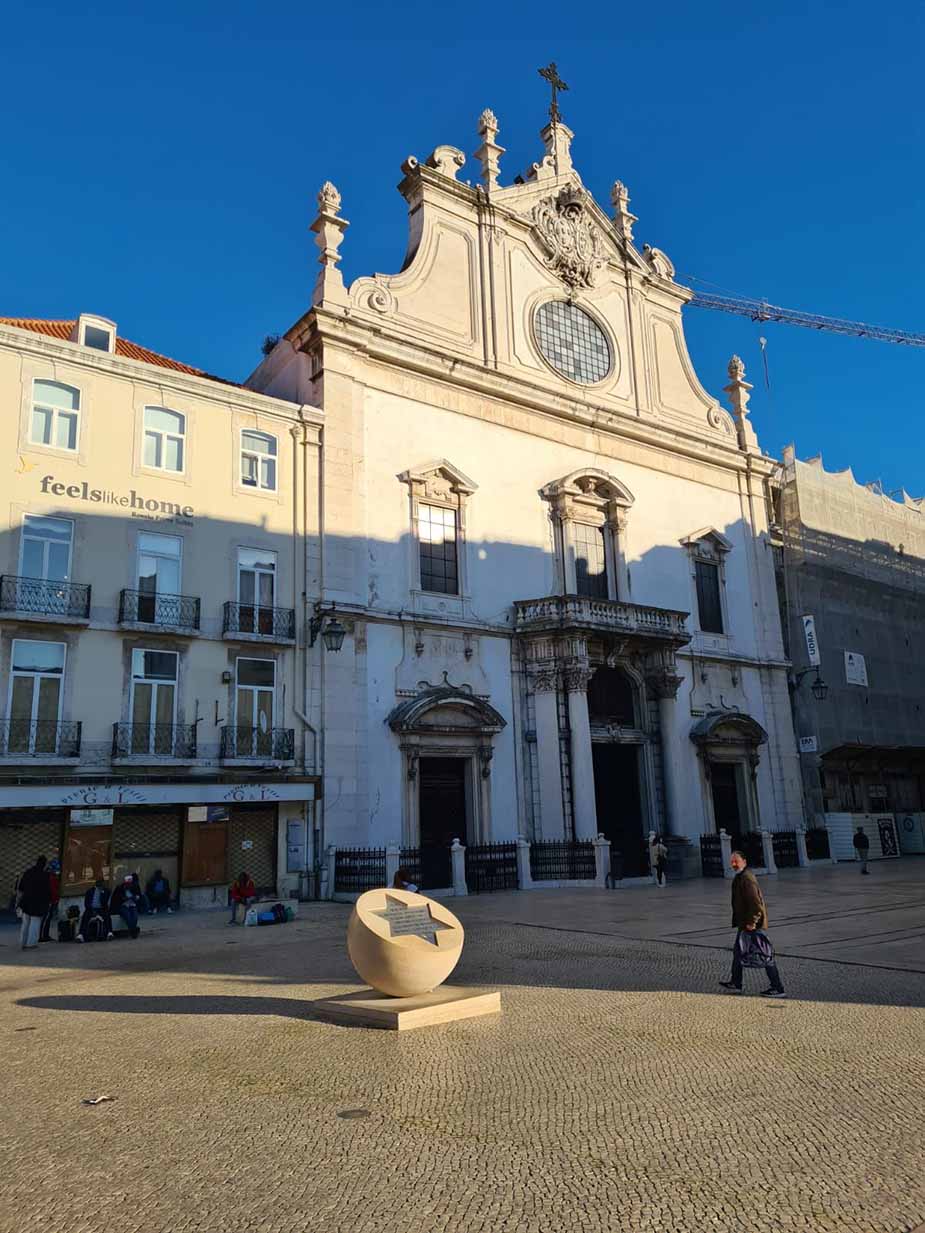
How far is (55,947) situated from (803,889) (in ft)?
55.0

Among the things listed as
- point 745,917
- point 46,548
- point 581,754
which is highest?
point 46,548

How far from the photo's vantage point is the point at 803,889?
22984mm

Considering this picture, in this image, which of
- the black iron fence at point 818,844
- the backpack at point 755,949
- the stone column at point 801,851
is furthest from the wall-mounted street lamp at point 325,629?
the black iron fence at point 818,844

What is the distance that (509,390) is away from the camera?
30609 mm

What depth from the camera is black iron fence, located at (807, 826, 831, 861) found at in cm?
3388

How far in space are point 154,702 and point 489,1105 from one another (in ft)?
58.5

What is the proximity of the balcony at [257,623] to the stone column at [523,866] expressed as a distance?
835 centimetres

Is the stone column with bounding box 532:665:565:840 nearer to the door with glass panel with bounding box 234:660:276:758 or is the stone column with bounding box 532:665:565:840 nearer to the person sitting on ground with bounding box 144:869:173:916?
the door with glass panel with bounding box 234:660:276:758

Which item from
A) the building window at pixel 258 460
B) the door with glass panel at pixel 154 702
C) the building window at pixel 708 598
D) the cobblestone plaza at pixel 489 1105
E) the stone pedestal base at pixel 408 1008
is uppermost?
the building window at pixel 258 460

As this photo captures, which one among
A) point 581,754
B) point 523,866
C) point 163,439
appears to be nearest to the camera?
point 163,439

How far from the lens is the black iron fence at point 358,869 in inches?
909

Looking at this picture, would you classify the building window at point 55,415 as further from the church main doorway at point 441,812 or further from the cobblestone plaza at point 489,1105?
the cobblestone plaza at point 489,1105

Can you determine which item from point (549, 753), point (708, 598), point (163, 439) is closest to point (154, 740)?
point (163, 439)

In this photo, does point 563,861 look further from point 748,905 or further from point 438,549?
point 748,905
